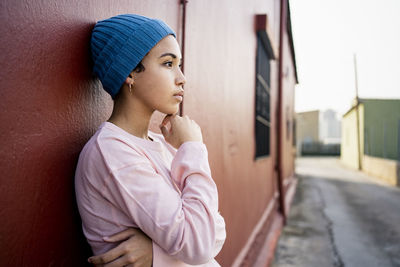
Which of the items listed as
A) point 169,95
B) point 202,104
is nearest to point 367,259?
point 202,104

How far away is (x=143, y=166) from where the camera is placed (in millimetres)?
867

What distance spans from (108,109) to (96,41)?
0.27 metres

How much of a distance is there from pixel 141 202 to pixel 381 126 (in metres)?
21.1

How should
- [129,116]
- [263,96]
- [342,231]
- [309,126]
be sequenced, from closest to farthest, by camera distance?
[129,116], [263,96], [342,231], [309,126]

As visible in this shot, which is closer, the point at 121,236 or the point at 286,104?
the point at 121,236

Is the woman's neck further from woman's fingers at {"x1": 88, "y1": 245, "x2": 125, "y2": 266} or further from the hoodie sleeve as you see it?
woman's fingers at {"x1": 88, "y1": 245, "x2": 125, "y2": 266}

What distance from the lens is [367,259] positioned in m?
4.04

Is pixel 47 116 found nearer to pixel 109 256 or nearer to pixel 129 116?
pixel 129 116

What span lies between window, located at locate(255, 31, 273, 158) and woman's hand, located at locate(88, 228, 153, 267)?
3.37 metres

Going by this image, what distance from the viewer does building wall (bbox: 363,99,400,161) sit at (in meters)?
18.6

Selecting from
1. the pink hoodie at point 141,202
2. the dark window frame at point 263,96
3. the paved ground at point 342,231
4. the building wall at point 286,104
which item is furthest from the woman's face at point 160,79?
the building wall at point 286,104

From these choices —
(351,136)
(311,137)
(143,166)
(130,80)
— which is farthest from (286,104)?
(311,137)

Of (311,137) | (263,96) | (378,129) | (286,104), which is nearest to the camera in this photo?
(263,96)

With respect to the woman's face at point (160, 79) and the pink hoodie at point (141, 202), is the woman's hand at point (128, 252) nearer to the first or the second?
the pink hoodie at point (141, 202)
